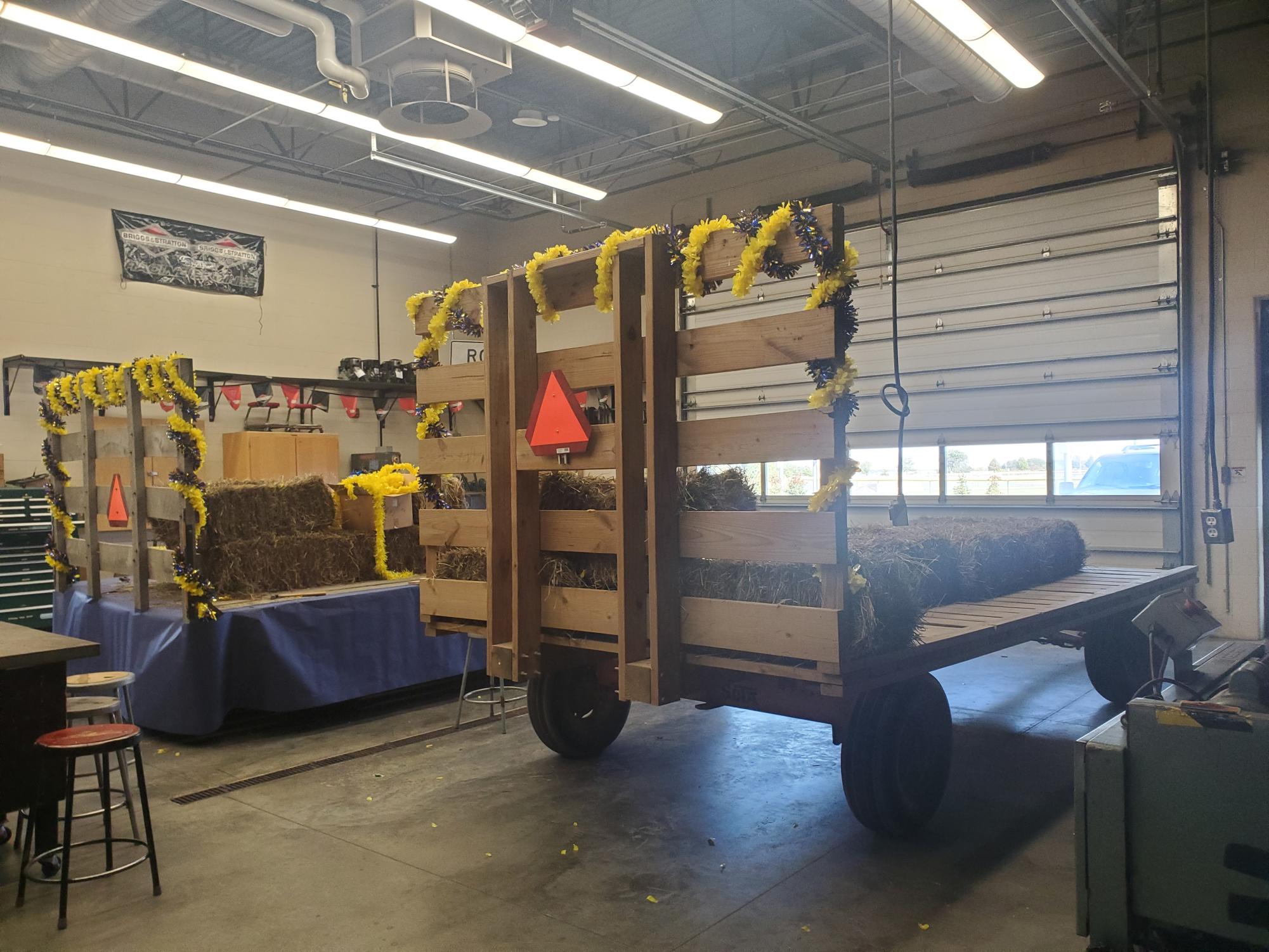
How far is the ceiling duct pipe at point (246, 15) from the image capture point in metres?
7.09

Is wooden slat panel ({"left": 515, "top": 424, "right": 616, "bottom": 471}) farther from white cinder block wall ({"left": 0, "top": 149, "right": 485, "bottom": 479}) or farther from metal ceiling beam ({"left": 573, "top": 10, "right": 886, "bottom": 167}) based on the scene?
white cinder block wall ({"left": 0, "top": 149, "right": 485, "bottom": 479})

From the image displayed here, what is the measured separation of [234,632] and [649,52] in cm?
579

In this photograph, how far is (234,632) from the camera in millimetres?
5543

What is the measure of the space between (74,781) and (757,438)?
9.16 feet

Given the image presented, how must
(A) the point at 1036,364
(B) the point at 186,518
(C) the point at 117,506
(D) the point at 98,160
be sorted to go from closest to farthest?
(B) the point at 186,518 < (C) the point at 117,506 < (D) the point at 98,160 < (A) the point at 1036,364

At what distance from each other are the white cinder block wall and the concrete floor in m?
7.06

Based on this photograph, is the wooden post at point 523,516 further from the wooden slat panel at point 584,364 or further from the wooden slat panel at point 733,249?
the wooden slat panel at point 733,249

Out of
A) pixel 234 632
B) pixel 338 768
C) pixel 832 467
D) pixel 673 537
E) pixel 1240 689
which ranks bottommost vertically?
pixel 338 768

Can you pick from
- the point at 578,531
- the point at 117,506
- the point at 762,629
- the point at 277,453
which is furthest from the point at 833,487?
the point at 277,453

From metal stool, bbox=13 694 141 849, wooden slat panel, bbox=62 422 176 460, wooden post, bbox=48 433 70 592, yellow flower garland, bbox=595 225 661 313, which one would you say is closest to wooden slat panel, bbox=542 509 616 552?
yellow flower garland, bbox=595 225 661 313

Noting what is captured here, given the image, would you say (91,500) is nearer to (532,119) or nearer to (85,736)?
(85,736)

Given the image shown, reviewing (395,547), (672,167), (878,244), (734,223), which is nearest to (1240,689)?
(734,223)

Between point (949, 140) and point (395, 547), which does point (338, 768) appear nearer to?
point (395, 547)

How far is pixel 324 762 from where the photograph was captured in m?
5.11
